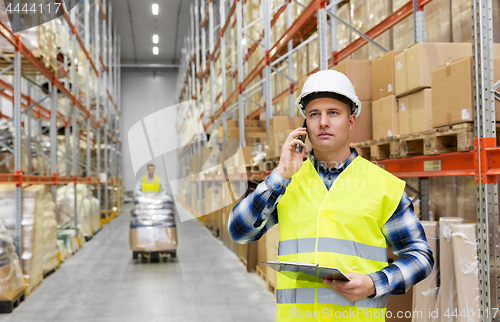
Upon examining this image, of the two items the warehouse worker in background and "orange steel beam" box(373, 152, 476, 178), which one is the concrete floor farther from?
"orange steel beam" box(373, 152, 476, 178)

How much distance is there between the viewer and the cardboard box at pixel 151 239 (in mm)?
7930

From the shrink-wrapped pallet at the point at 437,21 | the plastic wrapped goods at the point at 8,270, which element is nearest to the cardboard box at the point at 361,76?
the shrink-wrapped pallet at the point at 437,21

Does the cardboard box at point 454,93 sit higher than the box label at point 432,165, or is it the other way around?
the cardboard box at point 454,93

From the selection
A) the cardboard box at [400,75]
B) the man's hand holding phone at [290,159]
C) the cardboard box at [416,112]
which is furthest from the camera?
the cardboard box at [400,75]

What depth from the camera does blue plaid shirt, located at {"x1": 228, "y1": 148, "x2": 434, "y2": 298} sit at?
156 cm

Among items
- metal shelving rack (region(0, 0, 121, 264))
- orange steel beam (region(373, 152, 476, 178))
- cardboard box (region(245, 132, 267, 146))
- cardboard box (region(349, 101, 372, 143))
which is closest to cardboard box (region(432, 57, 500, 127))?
orange steel beam (region(373, 152, 476, 178))

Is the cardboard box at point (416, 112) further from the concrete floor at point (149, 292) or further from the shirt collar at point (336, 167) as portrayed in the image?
the concrete floor at point (149, 292)

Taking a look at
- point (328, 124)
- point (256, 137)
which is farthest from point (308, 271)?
point (256, 137)

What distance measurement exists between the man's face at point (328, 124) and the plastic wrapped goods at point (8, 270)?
4.73 m

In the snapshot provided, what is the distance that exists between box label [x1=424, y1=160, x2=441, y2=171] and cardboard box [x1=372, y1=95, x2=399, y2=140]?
57 centimetres

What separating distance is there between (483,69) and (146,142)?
237cm

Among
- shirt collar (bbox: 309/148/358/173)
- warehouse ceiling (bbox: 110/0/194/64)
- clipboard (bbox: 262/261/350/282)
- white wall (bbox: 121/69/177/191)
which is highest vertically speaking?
warehouse ceiling (bbox: 110/0/194/64)

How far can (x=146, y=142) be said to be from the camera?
3.48 metres

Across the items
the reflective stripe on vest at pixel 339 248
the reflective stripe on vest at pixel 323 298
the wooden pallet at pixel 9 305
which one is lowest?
the wooden pallet at pixel 9 305
